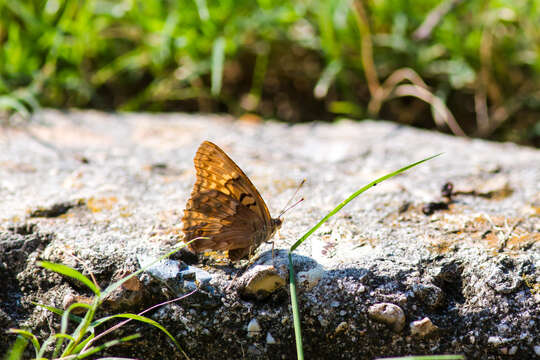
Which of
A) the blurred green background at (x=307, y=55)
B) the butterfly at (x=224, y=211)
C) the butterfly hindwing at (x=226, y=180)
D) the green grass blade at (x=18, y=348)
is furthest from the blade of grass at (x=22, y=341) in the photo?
the blurred green background at (x=307, y=55)

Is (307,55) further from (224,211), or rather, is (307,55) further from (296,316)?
(296,316)

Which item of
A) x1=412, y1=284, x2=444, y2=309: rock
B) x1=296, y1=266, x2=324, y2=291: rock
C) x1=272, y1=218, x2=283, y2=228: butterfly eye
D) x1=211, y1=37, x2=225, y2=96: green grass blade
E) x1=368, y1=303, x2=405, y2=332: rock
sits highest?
x1=211, y1=37, x2=225, y2=96: green grass blade

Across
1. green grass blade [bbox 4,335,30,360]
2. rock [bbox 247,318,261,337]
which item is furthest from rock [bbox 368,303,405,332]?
green grass blade [bbox 4,335,30,360]

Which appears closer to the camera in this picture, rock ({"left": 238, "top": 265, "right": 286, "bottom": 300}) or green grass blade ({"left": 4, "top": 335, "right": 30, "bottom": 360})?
green grass blade ({"left": 4, "top": 335, "right": 30, "bottom": 360})

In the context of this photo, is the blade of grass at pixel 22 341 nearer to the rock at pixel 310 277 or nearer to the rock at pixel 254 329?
the rock at pixel 254 329

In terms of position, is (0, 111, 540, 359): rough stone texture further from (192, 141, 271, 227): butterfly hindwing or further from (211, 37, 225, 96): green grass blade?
(211, 37, 225, 96): green grass blade

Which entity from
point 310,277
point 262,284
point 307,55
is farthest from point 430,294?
point 307,55

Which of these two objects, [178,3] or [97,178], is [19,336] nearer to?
[97,178]
